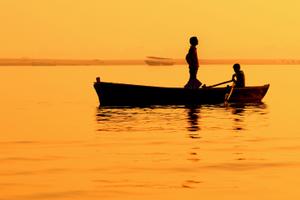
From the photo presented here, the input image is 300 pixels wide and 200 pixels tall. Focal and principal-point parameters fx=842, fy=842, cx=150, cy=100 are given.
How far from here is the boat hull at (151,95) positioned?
97.9ft

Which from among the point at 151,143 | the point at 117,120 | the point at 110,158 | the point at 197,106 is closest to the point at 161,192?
the point at 110,158

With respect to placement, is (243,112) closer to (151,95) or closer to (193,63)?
(193,63)

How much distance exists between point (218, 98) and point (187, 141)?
1225cm

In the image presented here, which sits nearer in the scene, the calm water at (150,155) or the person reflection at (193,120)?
the calm water at (150,155)

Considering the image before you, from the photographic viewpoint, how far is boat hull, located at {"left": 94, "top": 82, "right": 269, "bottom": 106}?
2984 cm

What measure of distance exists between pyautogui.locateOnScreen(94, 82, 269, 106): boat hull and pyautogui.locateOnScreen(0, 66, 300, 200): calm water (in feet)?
5.93

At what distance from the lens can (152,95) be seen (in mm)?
30047

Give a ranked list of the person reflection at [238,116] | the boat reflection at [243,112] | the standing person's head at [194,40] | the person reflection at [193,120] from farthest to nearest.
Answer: the standing person's head at [194,40]
the boat reflection at [243,112]
the person reflection at [238,116]
the person reflection at [193,120]

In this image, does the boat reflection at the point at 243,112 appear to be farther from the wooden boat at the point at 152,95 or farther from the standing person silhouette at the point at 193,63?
the standing person silhouette at the point at 193,63

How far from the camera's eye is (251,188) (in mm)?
12172

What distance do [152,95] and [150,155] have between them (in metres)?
13.9

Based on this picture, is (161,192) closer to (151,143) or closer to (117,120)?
(151,143)

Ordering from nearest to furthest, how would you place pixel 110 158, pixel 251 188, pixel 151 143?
pixel 251 188 → pixel 110 158 → pixel 151 143

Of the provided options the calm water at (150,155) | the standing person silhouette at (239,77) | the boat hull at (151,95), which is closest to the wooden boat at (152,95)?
the boat hull at (151,95)
